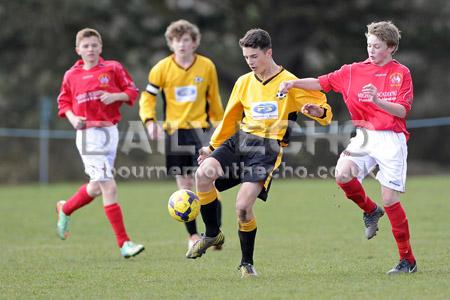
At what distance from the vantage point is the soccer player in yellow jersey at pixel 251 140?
21.4ft

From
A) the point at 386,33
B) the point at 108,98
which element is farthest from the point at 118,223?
the point at 386,33

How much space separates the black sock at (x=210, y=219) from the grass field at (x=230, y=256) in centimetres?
33

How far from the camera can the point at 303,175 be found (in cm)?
2095

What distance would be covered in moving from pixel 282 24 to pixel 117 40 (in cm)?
447

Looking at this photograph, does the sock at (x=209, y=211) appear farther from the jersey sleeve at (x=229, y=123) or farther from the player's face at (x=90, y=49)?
the player's face at (x=90, y=49)

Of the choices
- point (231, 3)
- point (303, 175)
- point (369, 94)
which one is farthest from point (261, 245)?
point (231, 3)

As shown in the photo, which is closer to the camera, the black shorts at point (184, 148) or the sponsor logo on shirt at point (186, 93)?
the black shorts at point (184, 148)

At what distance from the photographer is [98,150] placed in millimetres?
8352

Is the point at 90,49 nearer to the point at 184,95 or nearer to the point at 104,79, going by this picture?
the point at 104,79

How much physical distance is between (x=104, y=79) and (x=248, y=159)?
7.97 feet

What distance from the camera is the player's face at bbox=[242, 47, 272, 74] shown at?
21.7ft

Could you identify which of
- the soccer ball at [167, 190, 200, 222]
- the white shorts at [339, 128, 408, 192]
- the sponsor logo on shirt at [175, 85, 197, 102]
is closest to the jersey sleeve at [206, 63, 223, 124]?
the sponsor logo on shirt at [175, 85, 197, 102]

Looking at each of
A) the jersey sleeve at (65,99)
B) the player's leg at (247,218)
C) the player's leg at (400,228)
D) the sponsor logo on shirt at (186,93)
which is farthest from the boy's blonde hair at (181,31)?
the player's leg at (400,228)

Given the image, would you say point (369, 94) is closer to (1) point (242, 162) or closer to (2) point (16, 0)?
(1) point (242, 162)
